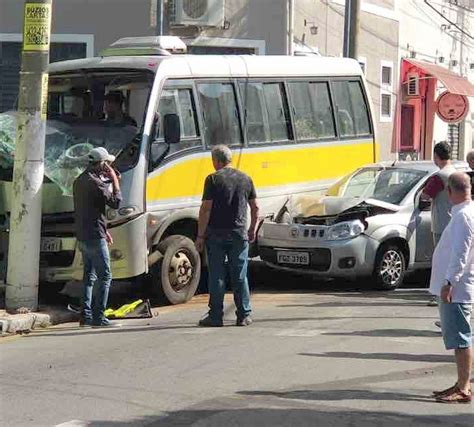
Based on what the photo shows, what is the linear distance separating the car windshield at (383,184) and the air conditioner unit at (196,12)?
22.7ft

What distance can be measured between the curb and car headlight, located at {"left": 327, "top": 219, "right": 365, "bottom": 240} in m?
3.46

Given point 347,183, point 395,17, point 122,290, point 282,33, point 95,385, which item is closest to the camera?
point 95,385

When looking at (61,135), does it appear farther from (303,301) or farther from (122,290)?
(303,301)

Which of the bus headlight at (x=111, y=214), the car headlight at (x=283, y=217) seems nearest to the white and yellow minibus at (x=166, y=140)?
the bus headlight at (x=111, y=214)

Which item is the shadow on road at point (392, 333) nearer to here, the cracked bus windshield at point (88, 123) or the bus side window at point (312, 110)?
the cracked bus windshield at point (88, 123)

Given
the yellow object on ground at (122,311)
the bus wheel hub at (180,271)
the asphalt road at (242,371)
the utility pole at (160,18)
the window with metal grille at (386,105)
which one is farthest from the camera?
the window with metal grille at (386,105)

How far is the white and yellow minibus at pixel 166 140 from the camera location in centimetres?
964

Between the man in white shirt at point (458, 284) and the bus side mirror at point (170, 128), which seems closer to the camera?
the man in white shirt at point (458, 284)

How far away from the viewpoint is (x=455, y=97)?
23.1m

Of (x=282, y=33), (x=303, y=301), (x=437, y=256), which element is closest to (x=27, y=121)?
(x=303, y=301)

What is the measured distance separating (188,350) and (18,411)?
2.12 m

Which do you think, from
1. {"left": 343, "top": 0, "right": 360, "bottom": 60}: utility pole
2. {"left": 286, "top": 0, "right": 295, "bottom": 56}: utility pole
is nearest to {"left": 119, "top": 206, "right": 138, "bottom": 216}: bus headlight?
{"left": 343, "top": 0, "right": 360, "bottom": 60}: utility pole

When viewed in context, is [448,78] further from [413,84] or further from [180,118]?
[180,118]

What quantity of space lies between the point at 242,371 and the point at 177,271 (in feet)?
11.1
